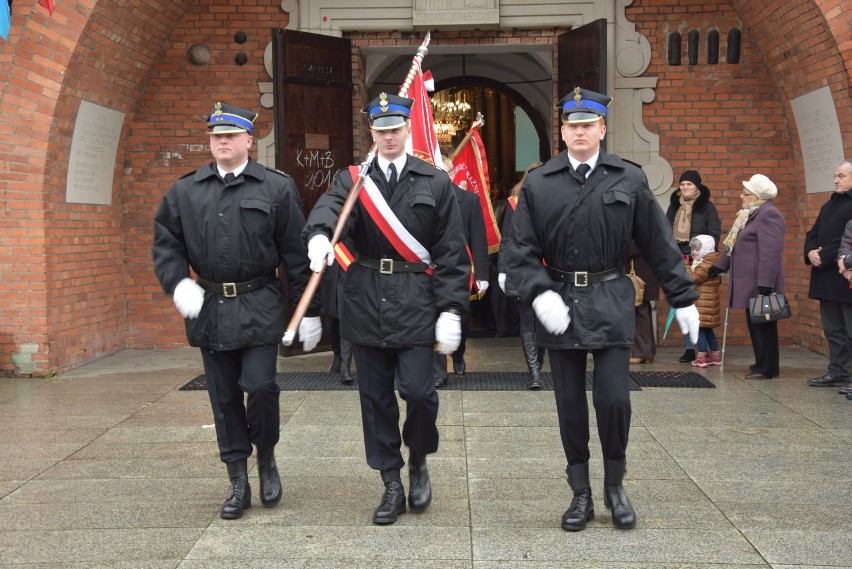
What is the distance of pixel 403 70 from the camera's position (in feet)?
49.5

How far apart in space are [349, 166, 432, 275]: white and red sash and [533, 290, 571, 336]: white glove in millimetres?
617

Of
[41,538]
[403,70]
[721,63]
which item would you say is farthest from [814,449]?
[403,70]

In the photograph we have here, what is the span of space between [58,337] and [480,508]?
5.60m

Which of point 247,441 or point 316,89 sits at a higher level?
point 316,89

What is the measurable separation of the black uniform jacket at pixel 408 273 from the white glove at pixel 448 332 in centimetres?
6

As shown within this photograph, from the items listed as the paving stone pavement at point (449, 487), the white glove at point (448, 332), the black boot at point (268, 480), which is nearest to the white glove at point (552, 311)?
the white glove at point (448, 332)

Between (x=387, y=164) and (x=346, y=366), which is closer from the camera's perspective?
(x=387, y=164)

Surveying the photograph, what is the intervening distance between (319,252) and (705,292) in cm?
578

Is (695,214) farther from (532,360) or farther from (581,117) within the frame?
(581,117)

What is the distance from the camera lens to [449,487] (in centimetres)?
531

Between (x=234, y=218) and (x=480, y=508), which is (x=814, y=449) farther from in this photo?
(x=234, y=218)

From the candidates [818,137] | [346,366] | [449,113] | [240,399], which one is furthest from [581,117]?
[449,113]

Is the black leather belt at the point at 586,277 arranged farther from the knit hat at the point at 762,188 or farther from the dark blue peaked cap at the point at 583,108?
the knit hat at the point at 762,188

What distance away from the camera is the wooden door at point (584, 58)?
31.9ft
